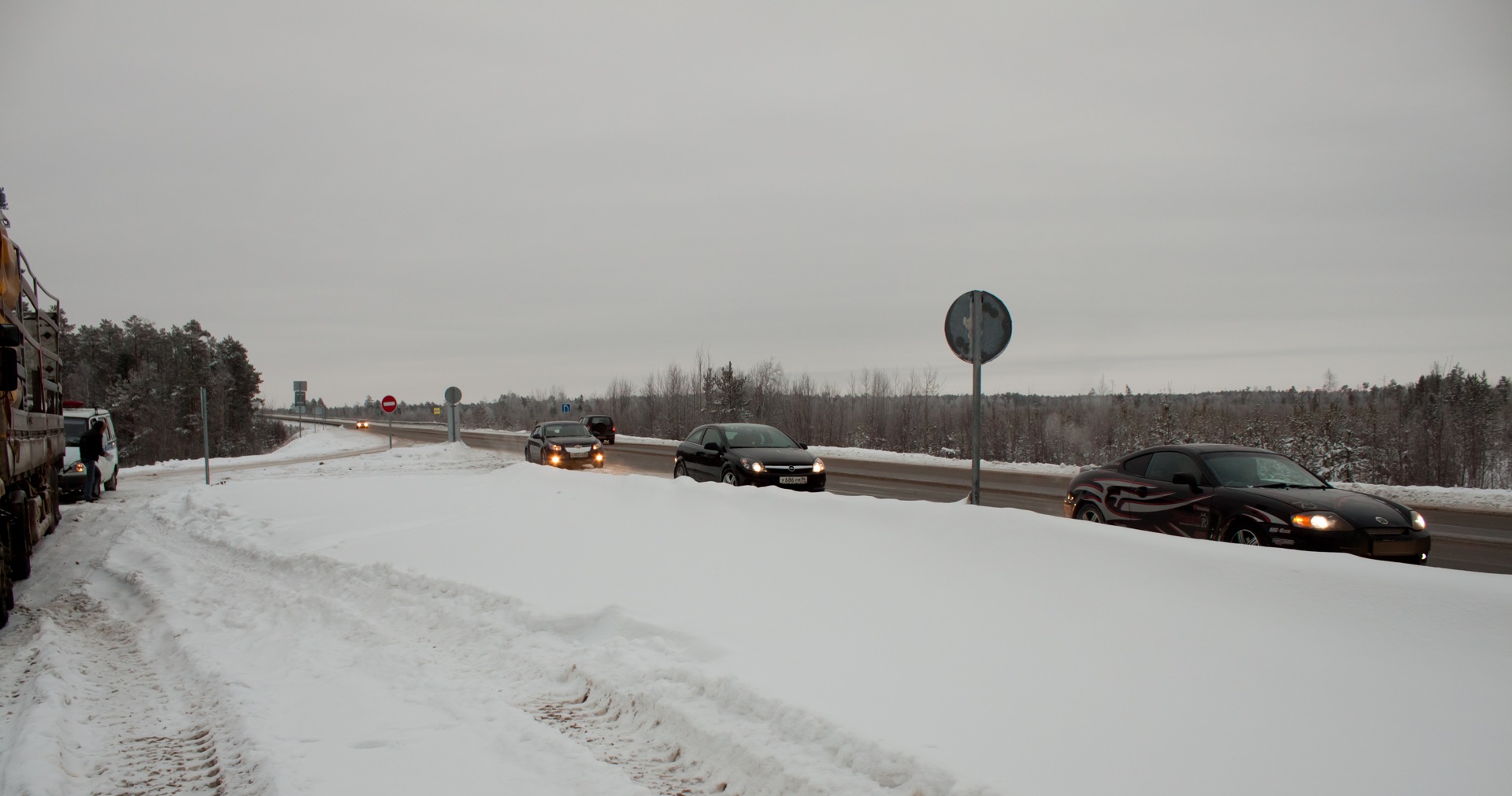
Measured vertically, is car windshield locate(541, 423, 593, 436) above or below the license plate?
above

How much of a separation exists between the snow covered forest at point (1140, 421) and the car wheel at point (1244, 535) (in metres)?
25.3

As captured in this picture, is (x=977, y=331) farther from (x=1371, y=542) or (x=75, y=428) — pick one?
(x=75, y=428)

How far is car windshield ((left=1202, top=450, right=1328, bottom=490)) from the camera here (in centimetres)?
870

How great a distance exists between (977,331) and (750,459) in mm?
8140

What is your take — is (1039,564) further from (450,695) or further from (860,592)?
(450,695)

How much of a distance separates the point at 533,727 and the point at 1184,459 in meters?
7.99

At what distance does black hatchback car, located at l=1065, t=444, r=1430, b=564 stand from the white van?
62.4ft

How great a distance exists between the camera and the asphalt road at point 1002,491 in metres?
10.5

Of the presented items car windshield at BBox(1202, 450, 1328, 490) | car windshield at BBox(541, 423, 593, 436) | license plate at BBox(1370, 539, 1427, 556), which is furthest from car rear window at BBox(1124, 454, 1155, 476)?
car windshield at BBox(541, 423, 593, 436)

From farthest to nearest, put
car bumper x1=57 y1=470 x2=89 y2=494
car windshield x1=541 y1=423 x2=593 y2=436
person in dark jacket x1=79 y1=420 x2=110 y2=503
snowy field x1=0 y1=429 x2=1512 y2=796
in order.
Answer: car windshield x1=541 y1=423 x2=593 y2=436
car bumper x1=57 y1=470 x2=89 y2=494
person in dark jacket x1=79 y1=420 x2=110 y2=503
snowy field x1=0 y1=429 x2=1512 y2=796

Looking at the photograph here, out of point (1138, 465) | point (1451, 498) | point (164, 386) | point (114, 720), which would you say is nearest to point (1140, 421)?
point (1451, 498)

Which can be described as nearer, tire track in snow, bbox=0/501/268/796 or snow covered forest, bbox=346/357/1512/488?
tire track in snow, bbox=0/501/268/796

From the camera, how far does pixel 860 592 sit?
5.74 m

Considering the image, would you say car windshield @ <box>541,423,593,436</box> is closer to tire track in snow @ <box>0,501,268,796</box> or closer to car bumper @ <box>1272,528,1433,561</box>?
tire track in snow @ <box>0,501,268,796</box>
